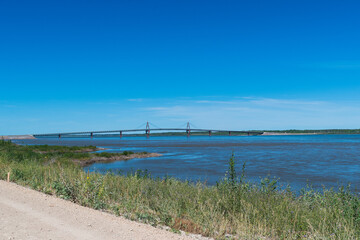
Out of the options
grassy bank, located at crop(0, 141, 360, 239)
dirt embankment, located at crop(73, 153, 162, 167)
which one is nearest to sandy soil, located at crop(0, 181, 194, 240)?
grassy bank, located at crop(0, 141, 360, 239)

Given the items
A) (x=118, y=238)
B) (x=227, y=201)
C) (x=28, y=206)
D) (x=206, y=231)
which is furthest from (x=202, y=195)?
(x=28, y=206)

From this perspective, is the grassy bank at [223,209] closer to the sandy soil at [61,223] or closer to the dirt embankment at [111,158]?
the sandy soil at [61,223]

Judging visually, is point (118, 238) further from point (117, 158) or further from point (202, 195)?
point (117, 158)

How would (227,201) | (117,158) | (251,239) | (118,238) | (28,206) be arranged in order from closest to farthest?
(118,238)
(251,239)
(28,206)
(227,201)
(117,158)

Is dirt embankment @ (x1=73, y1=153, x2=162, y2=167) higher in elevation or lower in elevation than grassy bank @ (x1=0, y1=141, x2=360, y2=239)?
lower

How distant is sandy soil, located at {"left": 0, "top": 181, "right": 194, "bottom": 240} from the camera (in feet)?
23.4

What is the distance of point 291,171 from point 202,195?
67.5 feet

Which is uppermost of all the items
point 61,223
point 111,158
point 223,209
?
point 61,223

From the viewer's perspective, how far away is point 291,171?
29.5m

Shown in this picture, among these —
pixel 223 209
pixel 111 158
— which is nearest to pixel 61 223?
pixel 223 209

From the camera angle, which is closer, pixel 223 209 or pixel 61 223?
pixel 61 223

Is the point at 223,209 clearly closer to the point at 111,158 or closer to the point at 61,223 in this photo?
the point at 61,223

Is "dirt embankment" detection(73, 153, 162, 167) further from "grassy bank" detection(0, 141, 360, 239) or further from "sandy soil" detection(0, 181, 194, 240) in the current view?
"sandy soil" detection(0, 181, 194, 240)

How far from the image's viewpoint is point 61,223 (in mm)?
7918
